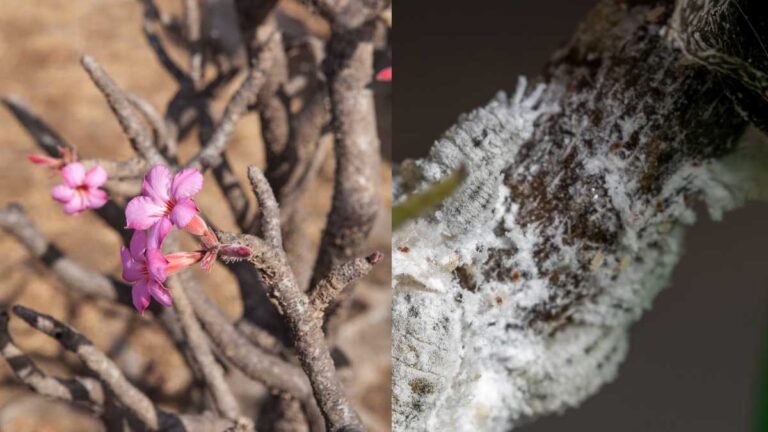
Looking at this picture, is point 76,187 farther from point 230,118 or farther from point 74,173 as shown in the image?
point 230,118

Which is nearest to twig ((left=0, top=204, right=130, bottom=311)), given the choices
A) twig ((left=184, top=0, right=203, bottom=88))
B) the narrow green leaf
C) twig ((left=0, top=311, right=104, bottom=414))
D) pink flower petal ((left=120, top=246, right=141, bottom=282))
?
twig ((left=0, top=311, right=104, bottom=414))

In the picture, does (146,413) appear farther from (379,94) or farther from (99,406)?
(379,94)

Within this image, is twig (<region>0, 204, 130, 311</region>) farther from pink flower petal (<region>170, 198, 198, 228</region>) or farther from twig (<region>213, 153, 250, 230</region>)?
pink flower petal (<region>170, 198, 198, 228</region>)

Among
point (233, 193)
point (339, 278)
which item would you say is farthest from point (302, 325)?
point (233, 193)

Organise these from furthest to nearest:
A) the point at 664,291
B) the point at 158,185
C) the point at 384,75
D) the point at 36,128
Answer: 1. the point at 36,128
2. the point at 384,75
3. the point at 664,291
4. the point at 158,185

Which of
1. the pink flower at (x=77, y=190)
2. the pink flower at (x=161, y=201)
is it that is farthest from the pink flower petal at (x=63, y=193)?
the pink flower at (x=161, y=201)

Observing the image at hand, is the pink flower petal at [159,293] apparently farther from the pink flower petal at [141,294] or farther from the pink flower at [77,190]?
the pink flower at [77,190]

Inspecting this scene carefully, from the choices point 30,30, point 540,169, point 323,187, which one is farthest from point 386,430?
point 30,30
